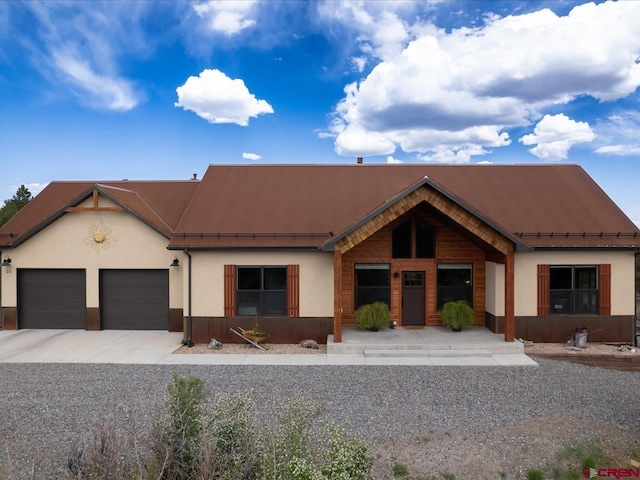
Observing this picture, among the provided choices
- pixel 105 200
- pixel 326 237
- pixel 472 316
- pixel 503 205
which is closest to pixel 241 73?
A: pixel 105 200

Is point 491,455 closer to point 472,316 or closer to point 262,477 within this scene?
point 262,477

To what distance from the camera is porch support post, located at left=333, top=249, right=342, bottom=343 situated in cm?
1170

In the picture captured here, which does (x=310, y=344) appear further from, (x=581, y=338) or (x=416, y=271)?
(x=581, y=338)

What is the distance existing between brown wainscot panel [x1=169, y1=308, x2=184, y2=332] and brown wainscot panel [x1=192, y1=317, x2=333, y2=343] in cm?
169

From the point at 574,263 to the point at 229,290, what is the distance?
1023 centimetres

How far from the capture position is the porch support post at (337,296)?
11.7 m

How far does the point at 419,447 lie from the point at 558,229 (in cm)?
931

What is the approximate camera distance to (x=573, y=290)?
41.5 ft

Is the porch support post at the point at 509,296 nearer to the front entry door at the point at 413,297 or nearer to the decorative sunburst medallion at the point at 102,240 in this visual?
the front entry door at the point at 413,297

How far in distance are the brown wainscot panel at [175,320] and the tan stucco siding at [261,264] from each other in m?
1.74

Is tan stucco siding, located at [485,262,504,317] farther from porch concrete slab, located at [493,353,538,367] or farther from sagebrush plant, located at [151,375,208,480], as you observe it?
sagebrush plant, located at [151,375,208,480]

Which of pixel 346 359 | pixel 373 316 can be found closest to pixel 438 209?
pixel 373 316

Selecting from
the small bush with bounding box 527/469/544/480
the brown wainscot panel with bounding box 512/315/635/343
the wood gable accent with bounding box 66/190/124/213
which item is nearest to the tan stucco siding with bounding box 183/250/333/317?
the wood gable accent with bounding box 66/190/124/213

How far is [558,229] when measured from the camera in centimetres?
1280
